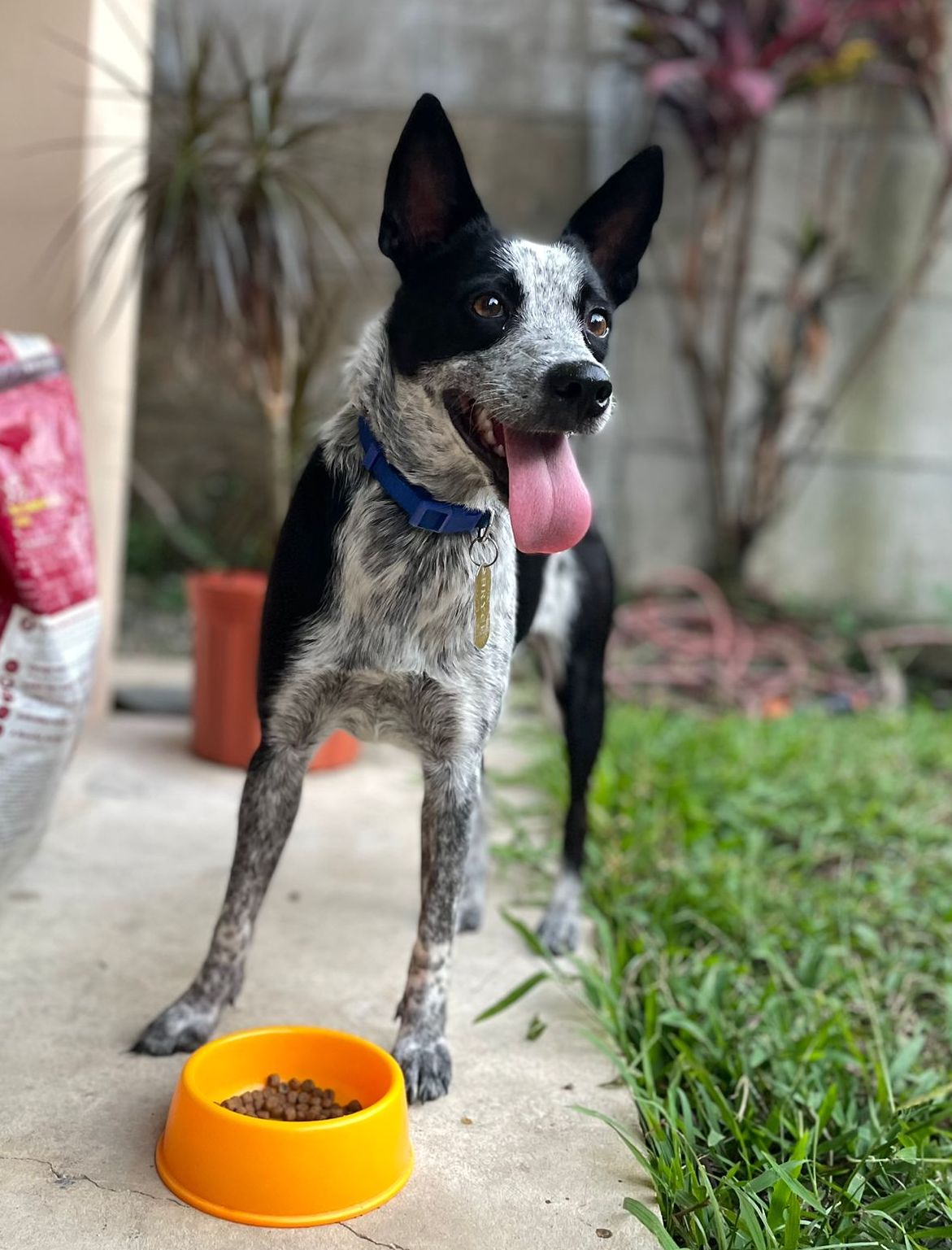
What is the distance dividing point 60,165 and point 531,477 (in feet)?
7.42

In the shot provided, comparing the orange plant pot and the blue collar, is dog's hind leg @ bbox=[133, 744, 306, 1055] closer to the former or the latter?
the blue collar

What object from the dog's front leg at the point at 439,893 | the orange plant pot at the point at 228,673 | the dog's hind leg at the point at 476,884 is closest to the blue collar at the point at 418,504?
the dog's front leg at the point at 439,893

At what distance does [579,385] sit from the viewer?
1.52 metres

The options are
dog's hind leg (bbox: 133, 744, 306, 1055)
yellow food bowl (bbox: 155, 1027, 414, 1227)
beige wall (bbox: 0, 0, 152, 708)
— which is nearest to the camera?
yellow food bowl (bbox: 155, 1027, 414, 1227)

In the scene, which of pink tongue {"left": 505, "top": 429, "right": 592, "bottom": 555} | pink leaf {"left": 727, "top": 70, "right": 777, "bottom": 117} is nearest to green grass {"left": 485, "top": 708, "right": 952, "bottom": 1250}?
pink tongue {"left": 505, "top": 429, "right": 592, "bottom": 555}

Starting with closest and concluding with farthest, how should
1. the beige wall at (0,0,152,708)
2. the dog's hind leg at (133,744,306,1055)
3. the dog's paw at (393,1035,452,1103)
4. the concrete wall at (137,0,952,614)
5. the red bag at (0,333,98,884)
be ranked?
1. the dog's paw at (393,1035,452,1103)
2. the dog's hind leg at (133,744,306,1055)
3. the red bag at (0,333,98,884)
4. the beige wall at (0,0,152,708)
5. the concrete wall at (137,0,952,614)

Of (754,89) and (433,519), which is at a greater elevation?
(754,89)

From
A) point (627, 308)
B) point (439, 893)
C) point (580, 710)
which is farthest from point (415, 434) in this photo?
point (627, 308)

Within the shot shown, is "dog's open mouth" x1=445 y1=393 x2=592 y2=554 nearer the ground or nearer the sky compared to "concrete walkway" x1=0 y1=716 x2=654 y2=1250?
nearer the sky

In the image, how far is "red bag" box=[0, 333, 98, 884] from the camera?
6.83 feet

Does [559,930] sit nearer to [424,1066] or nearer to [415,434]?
[424,1066]

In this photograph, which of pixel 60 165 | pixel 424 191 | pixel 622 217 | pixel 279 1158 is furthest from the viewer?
pixel 60 165

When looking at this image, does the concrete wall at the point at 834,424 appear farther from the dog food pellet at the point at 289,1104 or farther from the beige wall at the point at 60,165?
the dog food pellet at the point at 289,1104

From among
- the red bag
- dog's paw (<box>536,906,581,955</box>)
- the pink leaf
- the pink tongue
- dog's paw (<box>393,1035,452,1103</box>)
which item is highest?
the pink leaf
